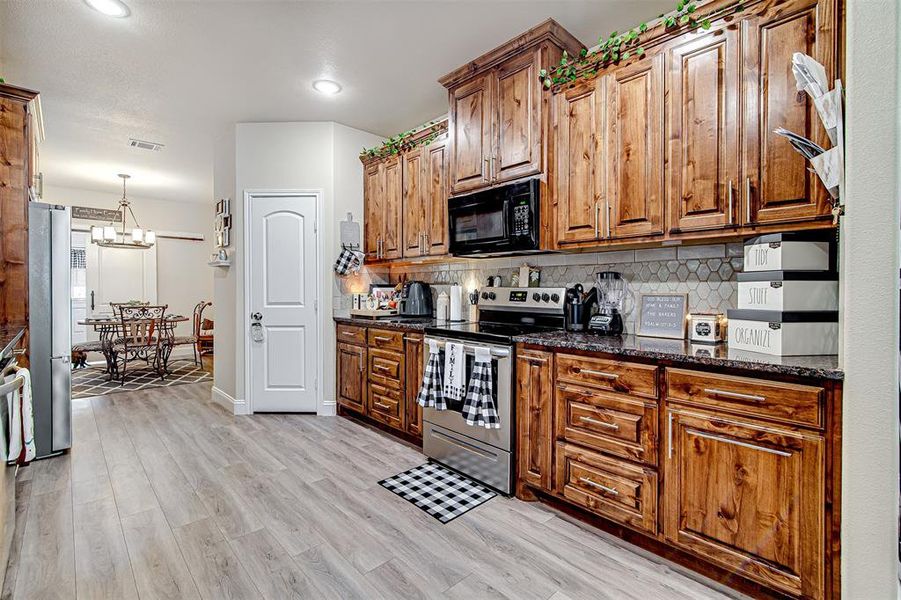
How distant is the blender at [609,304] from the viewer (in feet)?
8.34

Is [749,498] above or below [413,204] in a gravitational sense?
below

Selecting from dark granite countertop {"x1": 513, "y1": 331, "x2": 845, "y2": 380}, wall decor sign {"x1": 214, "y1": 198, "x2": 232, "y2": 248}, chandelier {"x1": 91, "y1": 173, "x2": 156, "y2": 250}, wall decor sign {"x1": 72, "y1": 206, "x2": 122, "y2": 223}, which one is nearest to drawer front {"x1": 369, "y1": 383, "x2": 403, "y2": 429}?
dark granite countertop {"x1": 513, "y1": 331, "x2": 845, "y2": 380}

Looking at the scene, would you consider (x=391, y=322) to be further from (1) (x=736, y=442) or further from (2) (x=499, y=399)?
(1) (x=736, y=442)

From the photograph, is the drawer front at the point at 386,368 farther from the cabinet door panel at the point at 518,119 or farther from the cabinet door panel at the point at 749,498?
the cabinet door panel at the point at 749,498

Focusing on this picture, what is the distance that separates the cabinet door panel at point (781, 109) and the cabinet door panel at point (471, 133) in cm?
146

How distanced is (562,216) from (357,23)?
1723 mm

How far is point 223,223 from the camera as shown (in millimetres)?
4336

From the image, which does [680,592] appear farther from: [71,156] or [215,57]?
[71,156]

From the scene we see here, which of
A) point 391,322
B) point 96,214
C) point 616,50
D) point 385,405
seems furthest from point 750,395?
point 96,214

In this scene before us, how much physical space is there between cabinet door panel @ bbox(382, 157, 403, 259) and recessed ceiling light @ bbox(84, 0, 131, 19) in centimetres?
204

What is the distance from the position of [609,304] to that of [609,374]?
2.38 feet

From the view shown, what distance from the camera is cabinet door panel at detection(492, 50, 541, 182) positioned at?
2.60m

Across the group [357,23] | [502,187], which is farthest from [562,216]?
[357,23]

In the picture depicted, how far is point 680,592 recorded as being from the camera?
1.71 metres
